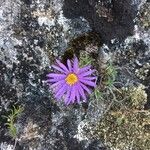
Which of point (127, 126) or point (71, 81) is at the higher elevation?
point (71, 81)

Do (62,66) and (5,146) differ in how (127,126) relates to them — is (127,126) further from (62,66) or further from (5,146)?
(5,146)

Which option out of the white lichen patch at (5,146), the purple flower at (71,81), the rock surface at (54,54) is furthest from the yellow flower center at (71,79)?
the white lichen patch at (5,146)

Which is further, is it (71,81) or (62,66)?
(71,81)

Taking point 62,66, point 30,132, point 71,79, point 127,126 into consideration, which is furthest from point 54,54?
point 127,126

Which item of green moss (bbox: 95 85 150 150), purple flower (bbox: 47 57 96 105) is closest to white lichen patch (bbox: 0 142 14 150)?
purple flower (bbox: 47 57 96 105)

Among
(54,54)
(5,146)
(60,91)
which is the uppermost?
(54,54)

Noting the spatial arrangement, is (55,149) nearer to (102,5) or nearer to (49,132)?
(49,132)
